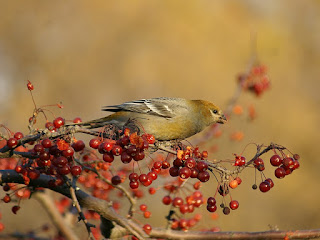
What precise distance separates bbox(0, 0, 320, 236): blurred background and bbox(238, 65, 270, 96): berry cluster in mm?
3394

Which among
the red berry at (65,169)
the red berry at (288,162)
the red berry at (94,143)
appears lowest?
the red berry at (288,162)

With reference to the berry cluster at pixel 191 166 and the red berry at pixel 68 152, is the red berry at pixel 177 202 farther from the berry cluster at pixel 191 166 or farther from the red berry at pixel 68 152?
the red berry at pixel 68 152

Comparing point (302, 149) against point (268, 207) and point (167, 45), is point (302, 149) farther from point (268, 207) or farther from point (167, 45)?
point (167, 45)

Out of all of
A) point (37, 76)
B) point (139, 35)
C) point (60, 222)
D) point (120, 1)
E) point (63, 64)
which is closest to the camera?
point (60, 222)

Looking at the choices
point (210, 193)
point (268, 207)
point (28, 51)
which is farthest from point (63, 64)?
point (268, 207)

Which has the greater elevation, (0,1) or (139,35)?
(0,1)

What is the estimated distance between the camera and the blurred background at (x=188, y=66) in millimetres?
9773

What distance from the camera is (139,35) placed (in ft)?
43.7

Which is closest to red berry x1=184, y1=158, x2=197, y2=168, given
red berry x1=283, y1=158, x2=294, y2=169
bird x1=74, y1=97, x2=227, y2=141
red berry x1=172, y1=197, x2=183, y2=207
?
red berry x1=283, y1=158, x2=294, y2=169

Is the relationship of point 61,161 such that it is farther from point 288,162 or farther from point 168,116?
point 168,116

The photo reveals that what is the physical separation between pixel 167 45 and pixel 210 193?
5.82m

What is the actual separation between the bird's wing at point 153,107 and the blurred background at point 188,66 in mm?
3740

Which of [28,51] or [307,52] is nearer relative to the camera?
[28,51]

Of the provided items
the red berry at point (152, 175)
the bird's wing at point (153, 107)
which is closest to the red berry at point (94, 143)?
the red berry at point (152, 175)
